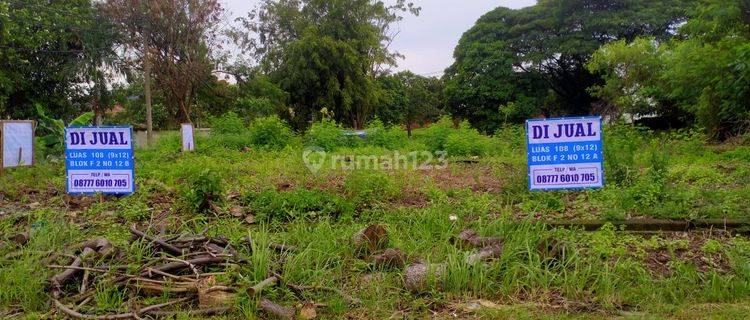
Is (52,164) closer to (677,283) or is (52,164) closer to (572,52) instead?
(677,283)

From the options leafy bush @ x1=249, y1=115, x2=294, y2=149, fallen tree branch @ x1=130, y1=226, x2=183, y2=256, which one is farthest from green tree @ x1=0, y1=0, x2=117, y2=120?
fallen tree branch @ x1=130, y1=226, x2=183, y2=256

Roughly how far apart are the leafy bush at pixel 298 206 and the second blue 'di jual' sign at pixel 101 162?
180cm

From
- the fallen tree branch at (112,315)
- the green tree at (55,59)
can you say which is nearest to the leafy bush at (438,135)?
the fallen tree branch at (112,315)

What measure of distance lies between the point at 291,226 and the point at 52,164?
6830 millimetres

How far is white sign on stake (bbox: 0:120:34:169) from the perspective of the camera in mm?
8742

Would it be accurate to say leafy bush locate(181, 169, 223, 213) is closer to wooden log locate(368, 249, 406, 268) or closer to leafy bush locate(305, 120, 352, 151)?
wooden log locate(368, 249, 406, 268)

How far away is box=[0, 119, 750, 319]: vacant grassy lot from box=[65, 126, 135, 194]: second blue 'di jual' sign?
19 cm

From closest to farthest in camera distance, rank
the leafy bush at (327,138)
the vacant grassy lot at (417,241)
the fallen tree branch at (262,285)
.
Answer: the fallen tree branch at (262,285)
the vacant grassy lot at (417,241)
the leafy bush at (327,138)

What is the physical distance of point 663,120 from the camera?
2042 centimetres

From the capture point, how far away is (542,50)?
30641 millimetres

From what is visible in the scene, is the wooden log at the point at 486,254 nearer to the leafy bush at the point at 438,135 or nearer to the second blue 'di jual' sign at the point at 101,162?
the second blue 'di jual' sign at the point at 101,162

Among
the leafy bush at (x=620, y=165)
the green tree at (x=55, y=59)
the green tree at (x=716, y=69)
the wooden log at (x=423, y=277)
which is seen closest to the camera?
the wooden log at (x=423, y=277)

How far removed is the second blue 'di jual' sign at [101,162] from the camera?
653cm

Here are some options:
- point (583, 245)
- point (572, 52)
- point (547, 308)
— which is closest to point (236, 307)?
point (547, 308)
